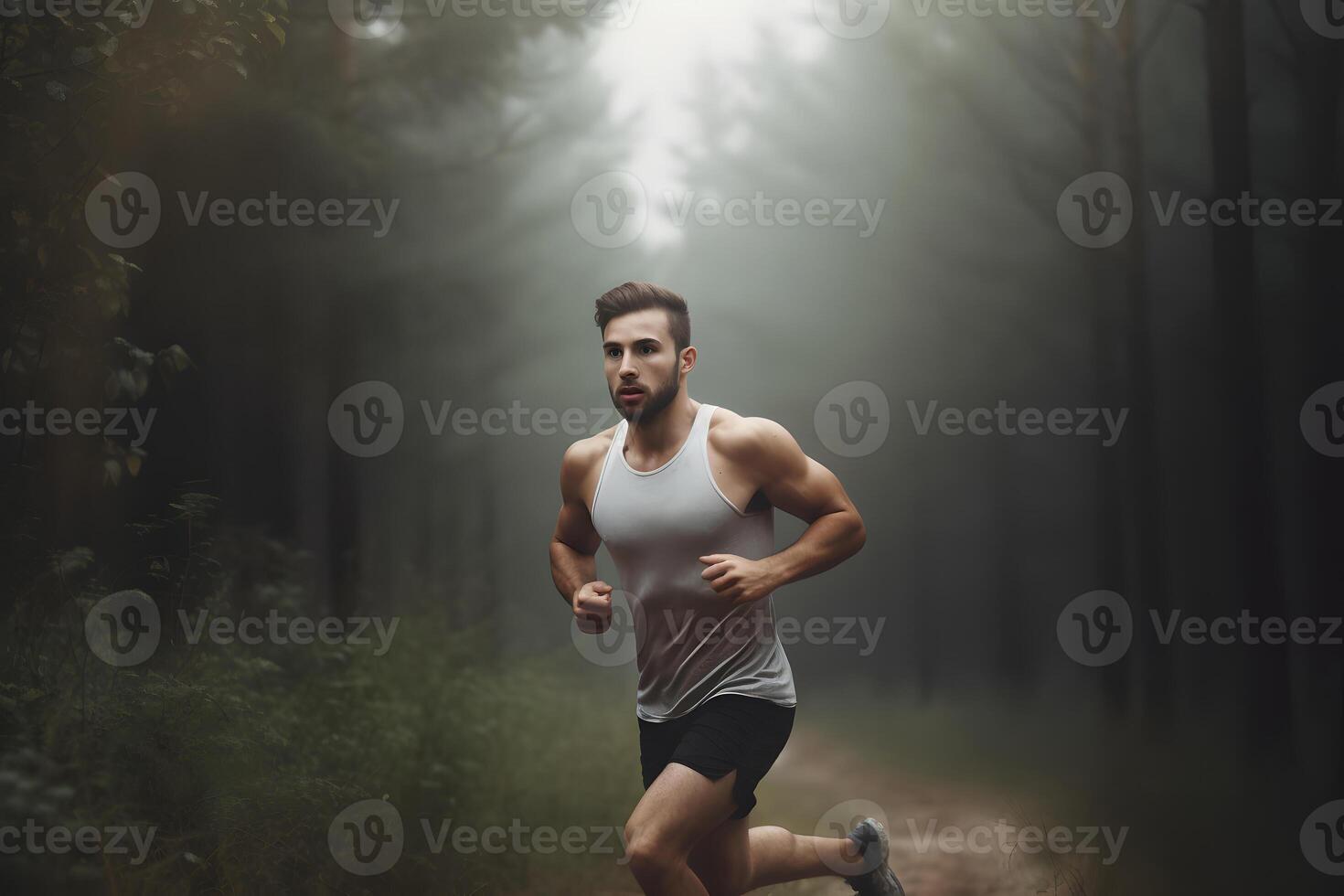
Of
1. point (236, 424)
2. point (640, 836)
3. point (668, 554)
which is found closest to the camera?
point (640, 836)

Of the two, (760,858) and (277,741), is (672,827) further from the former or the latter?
(277,741)

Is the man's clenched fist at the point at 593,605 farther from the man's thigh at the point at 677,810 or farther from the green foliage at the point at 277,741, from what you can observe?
the green foliage at the point at 277,741

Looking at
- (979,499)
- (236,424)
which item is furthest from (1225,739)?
(236,424)

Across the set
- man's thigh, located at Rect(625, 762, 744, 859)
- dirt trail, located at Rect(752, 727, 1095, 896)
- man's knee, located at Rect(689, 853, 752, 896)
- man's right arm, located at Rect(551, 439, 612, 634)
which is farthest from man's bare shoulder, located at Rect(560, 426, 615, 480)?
dirt trail, located at Rect(752, 727, 1095, 896)

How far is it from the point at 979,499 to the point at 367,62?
3321 mm

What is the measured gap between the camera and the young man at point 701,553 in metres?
3.27

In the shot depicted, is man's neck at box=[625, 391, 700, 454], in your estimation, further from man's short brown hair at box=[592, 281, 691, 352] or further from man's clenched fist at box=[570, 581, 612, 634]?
man's clenched fist at box=[570, 581, 612, 634]

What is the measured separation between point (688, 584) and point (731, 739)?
464 millimetres

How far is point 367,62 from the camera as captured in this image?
16.2ft

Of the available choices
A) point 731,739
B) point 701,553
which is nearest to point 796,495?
point 701,553

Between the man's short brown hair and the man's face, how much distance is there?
2 centimetres

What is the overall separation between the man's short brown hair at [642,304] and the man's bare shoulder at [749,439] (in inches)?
11.8

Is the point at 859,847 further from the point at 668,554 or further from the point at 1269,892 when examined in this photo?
the point at 1269,892

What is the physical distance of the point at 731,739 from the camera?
3.22m
